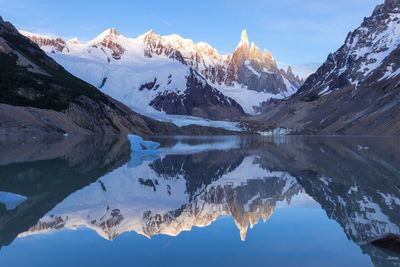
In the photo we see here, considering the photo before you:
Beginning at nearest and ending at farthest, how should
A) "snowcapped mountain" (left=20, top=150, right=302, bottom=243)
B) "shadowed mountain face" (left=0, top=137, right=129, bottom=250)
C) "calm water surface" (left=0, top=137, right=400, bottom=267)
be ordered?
"calm water surface" (left=0, top=137, right=400, bottom=267) → "shadowed mountain face" (left=0, top=137, right=129, bottom=250) → "snowcapped mountain" (left=20, top=150, right=302, bottom=243)

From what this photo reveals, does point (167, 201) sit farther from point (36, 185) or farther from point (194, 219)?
point (36, 185)

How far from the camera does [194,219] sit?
1809cm

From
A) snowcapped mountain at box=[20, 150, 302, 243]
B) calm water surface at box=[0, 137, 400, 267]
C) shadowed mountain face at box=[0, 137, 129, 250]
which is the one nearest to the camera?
calm water surface at box=[0, 137, 400, 267]

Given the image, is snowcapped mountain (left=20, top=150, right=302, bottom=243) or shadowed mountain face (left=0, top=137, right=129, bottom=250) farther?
snowcapped mountain (left=20, top=150, right=302, bottom=243)

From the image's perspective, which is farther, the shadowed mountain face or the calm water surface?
the shadowed mountain face

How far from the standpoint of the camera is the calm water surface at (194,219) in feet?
42.8

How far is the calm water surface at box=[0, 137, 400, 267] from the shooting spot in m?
13.0

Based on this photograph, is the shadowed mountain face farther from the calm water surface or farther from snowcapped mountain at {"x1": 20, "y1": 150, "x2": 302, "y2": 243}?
snowcapped mountain at {"x1": 20, "y1": 150, "x2": 302, "y2": 243}

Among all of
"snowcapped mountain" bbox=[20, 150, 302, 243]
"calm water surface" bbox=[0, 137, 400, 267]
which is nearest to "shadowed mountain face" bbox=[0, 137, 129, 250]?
"calm water surface" bbox=[0, 137, 400, 267]

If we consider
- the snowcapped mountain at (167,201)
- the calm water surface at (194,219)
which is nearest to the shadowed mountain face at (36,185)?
the calm water surface at (194,219)

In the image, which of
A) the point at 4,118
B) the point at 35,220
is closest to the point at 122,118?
the point at 4,118

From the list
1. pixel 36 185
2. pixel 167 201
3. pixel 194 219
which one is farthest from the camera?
pixel 36 185

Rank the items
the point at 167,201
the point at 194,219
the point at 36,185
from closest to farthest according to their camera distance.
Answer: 1. the point at 194,219
2. the point at 167,201
3. the point at 36,185

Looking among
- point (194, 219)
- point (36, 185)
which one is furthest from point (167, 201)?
point (36, 185)
